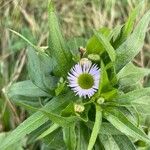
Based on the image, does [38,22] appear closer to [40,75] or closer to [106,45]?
[40,75]

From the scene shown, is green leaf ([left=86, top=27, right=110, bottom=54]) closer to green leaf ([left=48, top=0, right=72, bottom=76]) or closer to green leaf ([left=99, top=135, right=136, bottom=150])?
green leaf ([left=48, top=0, right=72, bottom=76])

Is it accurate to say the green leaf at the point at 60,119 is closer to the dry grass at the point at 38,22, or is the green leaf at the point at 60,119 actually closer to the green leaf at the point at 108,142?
the green leaf at the point at 108,142

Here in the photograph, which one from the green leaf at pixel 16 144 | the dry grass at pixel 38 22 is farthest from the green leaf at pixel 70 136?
the dry grass at pixel 38 22

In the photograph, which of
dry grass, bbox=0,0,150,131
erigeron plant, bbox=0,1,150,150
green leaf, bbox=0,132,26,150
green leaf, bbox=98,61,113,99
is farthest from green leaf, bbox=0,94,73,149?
dry grass, bbox=0,0,150,131

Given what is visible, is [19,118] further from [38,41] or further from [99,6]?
[99,6]

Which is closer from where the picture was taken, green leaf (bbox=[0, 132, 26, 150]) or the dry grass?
green leaf (bbox=[0, 132, 26, 150])

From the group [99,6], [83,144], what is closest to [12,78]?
[99,6]
